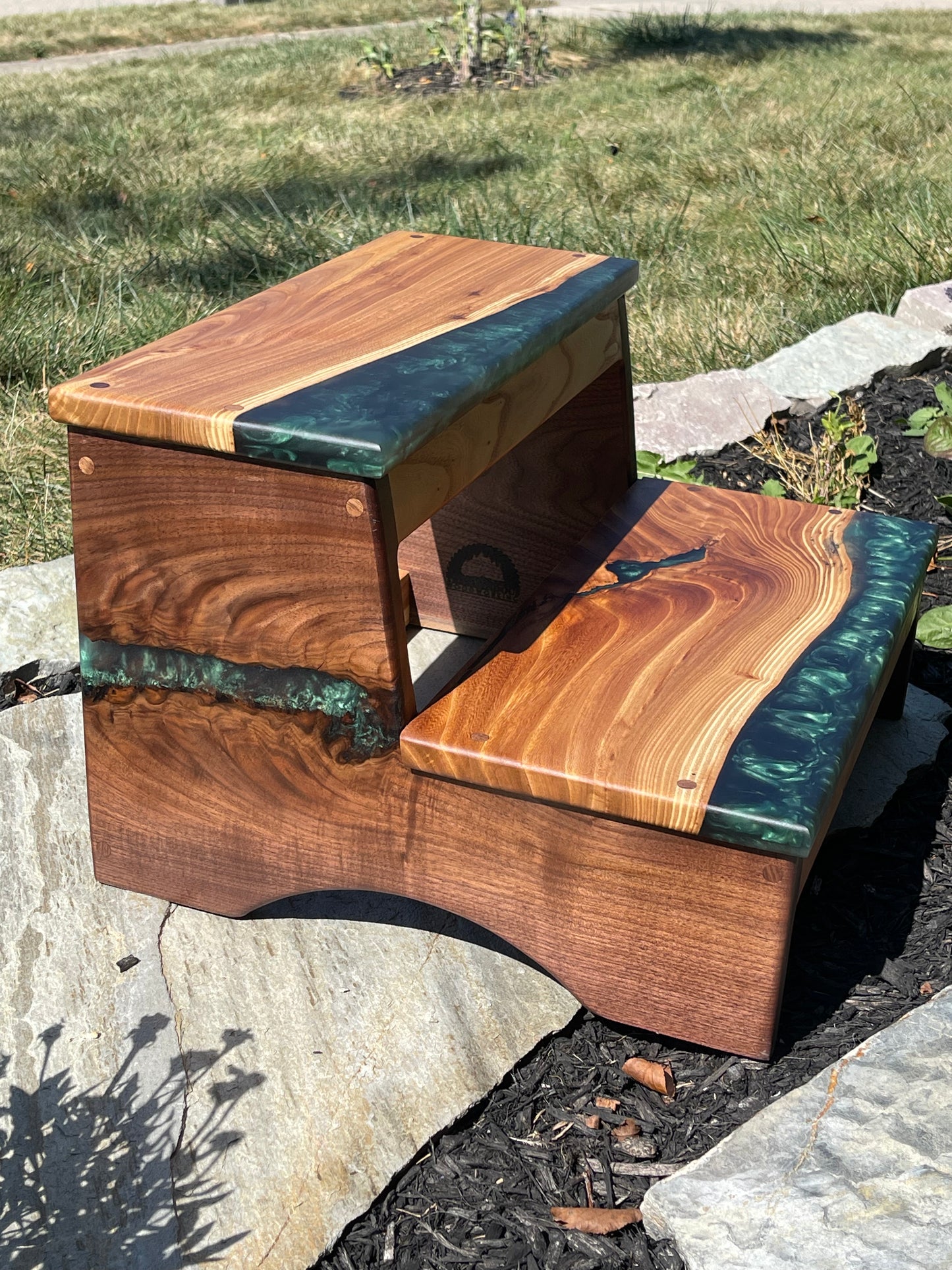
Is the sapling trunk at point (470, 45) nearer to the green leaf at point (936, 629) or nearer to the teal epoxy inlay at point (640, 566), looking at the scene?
→ the green leaf at point (936, 629)

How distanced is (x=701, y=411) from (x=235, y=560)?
181 centimetres

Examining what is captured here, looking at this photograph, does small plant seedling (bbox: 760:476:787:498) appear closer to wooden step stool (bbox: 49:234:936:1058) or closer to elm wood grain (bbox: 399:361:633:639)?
elm wood grain (bbox: 399:361:633:639)

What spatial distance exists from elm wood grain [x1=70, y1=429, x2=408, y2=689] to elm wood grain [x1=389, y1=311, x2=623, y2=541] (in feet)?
0.32

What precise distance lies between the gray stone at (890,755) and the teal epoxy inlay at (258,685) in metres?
0.86

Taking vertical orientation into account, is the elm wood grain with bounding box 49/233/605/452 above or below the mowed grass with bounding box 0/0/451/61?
below

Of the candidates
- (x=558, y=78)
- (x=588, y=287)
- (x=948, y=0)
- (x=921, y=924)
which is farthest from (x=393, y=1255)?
(x=948, y=0)

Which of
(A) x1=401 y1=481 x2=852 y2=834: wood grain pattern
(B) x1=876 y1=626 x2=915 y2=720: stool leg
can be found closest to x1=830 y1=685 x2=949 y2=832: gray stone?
(B) x1=876 y1=626 x2=915 y2=720: stool leg

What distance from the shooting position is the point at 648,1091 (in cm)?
171

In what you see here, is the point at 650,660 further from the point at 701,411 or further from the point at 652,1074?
the point at 701,411

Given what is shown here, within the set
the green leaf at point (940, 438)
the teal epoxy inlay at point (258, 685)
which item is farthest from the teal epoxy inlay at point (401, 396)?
the green leaf at point (940, 438)

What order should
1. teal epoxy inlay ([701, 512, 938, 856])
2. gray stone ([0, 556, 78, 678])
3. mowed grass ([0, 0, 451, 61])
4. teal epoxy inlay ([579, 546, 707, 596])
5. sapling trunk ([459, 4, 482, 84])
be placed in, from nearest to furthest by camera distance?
teal epoxy inlay ([701, 512, 938, 856]) → teal epoxy inlay ([579, 546, 707, 596]) → gray stone ([0, 556, 78, 678]) → sapling trunk ([459, 4, 482, 84]) → mowed grass ([0, 0, 451, 61])

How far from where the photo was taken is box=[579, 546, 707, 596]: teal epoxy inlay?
6.72 ft

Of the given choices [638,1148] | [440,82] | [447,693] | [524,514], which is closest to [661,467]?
[524,514]

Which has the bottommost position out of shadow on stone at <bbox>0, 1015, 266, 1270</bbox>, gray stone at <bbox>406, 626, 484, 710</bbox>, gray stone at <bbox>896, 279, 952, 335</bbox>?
shadow on stone at <bbox>0, 1015, 266, 1270</bbox>
